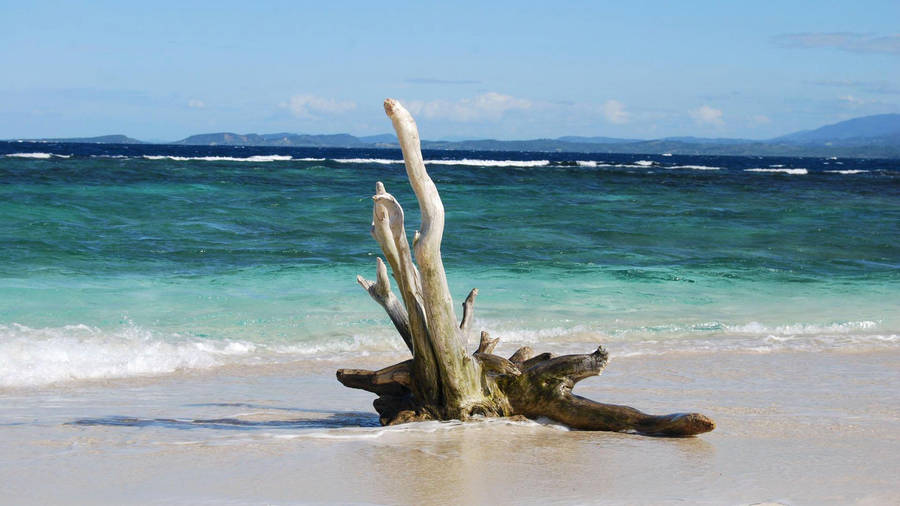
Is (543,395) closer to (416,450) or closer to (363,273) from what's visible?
(416,450)

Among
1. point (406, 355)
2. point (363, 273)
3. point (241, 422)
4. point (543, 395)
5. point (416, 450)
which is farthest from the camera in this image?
point (363, 273)

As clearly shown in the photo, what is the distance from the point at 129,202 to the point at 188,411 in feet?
60.4

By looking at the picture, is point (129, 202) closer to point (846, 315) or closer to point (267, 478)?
point (846, 315)

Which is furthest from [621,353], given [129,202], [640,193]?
[640,193]

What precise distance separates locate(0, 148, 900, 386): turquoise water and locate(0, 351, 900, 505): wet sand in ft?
5.78

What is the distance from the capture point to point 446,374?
5.47 meters

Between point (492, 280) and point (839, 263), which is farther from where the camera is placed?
point (839, 263)

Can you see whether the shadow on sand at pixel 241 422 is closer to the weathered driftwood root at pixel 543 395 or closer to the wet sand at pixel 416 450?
the wet sand at pixel 416 450

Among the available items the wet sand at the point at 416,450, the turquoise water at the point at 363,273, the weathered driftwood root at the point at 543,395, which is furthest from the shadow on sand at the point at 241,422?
the turquoise water at the point at 363,273

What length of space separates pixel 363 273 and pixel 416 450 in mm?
8998

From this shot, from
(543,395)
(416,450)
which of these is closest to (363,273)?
(543,395)

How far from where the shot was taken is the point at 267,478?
4.46 meters

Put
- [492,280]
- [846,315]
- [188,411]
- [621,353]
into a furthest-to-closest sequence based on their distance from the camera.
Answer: [492,280], [846,315], [621,353], [188,411]

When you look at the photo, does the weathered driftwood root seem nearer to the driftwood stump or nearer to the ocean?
the driftwood stump
